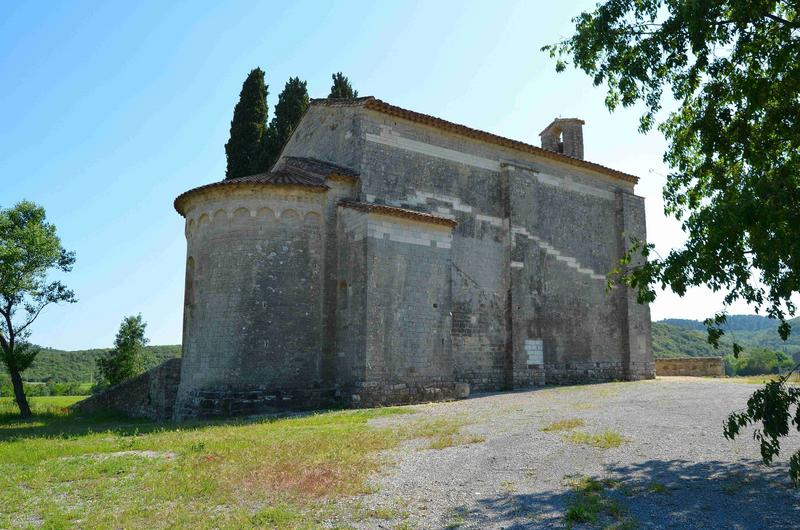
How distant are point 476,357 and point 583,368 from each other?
18.0 ft

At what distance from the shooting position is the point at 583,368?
811 inches

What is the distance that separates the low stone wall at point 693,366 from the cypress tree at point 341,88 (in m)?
20.4

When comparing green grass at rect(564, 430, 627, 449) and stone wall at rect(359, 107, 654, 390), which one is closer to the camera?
green grass at rect(564, 430, 627, 449)

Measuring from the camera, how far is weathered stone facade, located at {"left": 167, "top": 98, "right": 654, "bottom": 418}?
46.6 feet

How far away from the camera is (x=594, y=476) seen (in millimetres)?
6324

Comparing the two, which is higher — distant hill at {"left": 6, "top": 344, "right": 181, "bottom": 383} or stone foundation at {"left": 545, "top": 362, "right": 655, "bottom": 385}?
stone foundation at {"left": 545, "top": 362, "right": 655, "bottom": 385}

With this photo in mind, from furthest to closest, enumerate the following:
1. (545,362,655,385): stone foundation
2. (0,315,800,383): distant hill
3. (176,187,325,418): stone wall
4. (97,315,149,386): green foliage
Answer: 1. (0,315,800,383): distant hill
2. (97,315,149,386): green foliage
3. (545,362,655,385): stone foundation
4. (176,187,325,418): stone wall

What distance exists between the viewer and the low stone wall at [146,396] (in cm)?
1669

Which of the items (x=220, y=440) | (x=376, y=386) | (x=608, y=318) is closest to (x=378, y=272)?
(x=376, y=386)

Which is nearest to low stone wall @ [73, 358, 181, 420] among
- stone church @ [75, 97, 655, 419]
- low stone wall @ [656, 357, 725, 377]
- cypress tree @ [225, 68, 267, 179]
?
stone church @ [75, 97, 655, 419]

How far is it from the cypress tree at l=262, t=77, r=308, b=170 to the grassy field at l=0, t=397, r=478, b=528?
16.6 meters

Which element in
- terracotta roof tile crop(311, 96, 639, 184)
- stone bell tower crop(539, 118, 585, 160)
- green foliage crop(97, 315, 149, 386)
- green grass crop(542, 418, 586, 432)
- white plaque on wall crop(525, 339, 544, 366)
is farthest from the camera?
green foliage crop(97, 315, 149, 386)

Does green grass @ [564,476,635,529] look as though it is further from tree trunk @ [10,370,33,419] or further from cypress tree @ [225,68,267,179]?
cypress tree @ [225,68,267,179]

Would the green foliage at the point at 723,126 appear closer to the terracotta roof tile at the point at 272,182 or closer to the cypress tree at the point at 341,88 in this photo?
the terracotta roof tile at the point at 272,182
